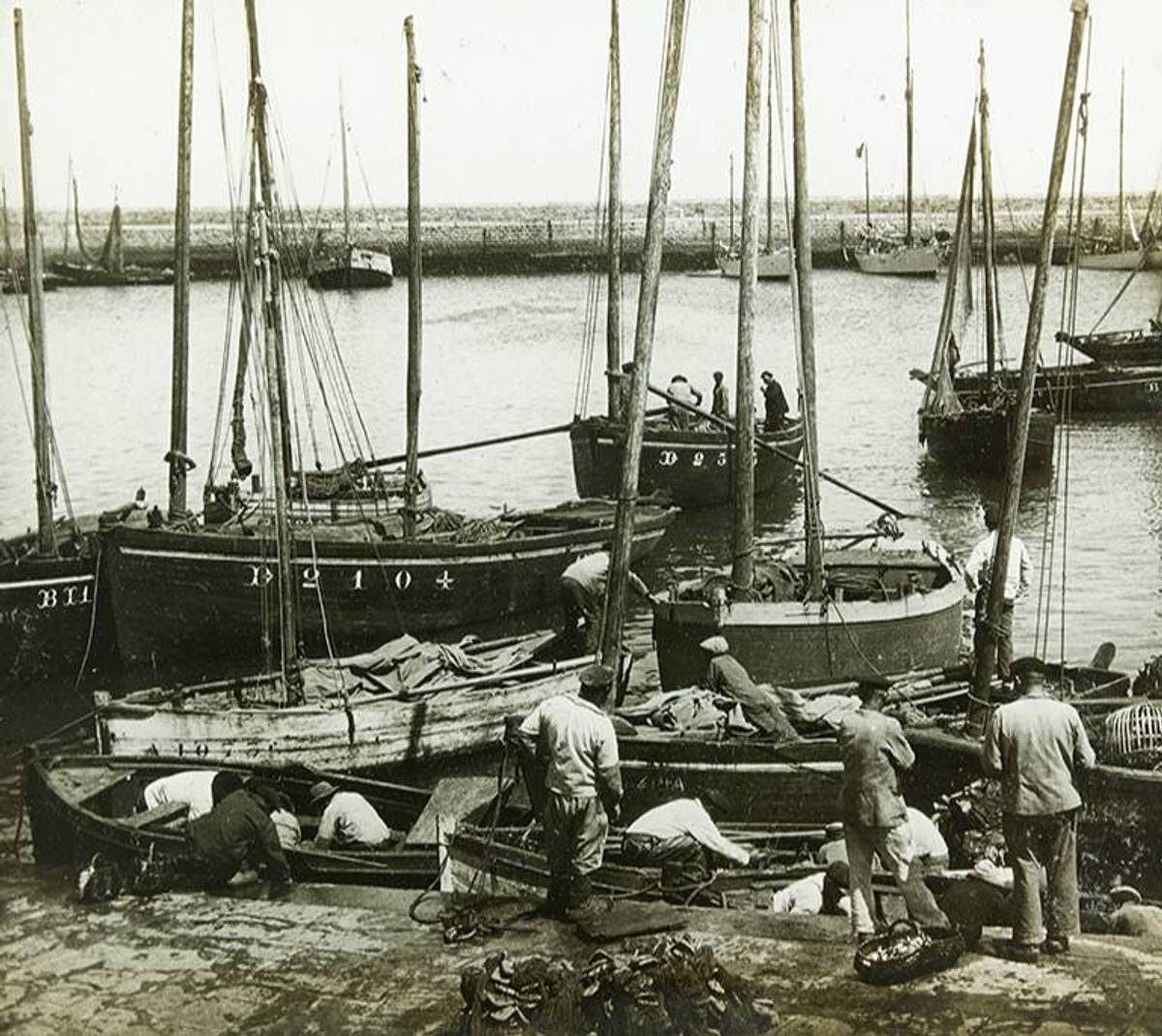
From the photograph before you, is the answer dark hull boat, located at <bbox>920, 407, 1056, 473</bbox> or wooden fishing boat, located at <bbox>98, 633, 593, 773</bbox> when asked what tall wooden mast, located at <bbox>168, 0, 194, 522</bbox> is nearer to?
wooden fishing boat, located at <bbox>98, 633, 593, 773</bbox>

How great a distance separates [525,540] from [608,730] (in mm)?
13400

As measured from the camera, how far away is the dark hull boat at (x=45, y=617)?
19172mm

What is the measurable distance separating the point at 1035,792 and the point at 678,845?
291cm

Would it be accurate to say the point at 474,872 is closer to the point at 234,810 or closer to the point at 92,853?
the point at 234,810

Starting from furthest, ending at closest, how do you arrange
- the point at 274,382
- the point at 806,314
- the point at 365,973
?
the point at 806,314
the point at 274,382
the point at 365,973

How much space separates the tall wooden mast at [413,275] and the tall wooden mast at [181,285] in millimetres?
3718

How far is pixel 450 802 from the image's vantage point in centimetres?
1214

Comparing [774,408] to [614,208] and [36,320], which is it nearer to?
[614,208]

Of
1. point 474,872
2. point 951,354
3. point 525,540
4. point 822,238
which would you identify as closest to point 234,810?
point 474,872

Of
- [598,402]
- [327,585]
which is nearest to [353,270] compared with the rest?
[598,402]

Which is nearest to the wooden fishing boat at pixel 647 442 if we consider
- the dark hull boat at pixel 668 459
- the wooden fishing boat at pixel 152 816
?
the dark hull boat at pixel 668 459

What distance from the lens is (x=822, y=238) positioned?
105 m

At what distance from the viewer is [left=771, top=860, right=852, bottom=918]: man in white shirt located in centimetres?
924

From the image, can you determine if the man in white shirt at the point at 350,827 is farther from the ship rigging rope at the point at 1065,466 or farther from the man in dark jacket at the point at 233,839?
the ship rigging rope at the point at 1065,466
